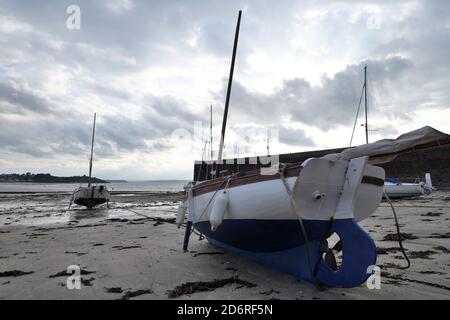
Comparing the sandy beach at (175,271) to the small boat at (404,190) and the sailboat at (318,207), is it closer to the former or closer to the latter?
the sailboat at (318,207)

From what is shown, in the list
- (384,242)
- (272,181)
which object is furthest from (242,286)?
(384,242)

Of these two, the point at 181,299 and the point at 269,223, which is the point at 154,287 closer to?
the point at 181,299

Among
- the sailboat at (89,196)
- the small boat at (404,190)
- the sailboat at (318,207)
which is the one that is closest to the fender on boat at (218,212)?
the sailboat at (318,207)

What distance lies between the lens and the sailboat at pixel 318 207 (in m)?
4.32

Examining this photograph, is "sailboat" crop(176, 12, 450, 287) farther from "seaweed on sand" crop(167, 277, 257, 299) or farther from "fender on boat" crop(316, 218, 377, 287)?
"seaweed on sand" crop(167, 277, 257, 299)

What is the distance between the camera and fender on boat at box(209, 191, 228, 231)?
214 inches

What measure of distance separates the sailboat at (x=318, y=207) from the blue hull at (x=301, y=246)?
0.04 ft

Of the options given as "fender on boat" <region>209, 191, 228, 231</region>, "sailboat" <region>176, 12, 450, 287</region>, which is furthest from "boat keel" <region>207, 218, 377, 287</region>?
"fender on boat" <region>209, 191, 228, 231</region>

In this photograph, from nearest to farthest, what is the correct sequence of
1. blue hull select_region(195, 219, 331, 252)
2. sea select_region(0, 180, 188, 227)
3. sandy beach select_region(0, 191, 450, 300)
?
sandy beach select_region(0, 191, 450, 300), blue hull select_region(195, 219, 331, 252), sea select_region(0, 180, 188, 227)

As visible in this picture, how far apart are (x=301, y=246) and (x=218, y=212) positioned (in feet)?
4.65

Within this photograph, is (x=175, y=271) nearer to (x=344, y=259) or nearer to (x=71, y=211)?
(x=344, y=259)

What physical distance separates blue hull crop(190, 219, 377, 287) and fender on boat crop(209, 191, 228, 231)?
0.83 feet

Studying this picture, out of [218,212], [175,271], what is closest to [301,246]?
[218,212]

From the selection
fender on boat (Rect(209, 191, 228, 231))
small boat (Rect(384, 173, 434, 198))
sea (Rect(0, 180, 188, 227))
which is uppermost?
small boat (Rect(384, 173, 434, 198))
